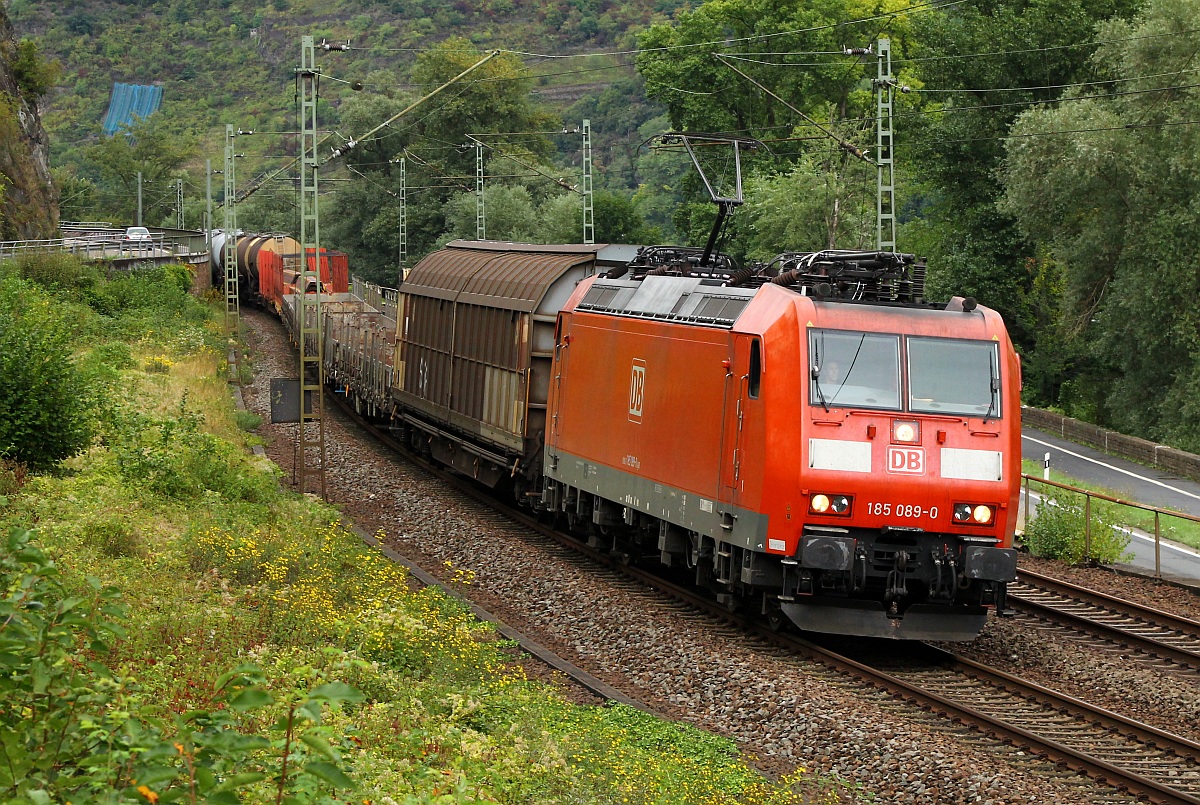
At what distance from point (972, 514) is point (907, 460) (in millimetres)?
812

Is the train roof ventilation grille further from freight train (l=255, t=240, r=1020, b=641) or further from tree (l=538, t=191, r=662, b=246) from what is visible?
tree (l=538, t=191, r=662, b=246)

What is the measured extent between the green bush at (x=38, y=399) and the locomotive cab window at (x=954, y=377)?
970 centimetres

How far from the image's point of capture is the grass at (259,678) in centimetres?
507

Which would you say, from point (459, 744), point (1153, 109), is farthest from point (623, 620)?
point (1153, 109)

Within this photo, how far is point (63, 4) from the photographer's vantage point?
541 feet

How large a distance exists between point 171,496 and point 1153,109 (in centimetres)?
2928

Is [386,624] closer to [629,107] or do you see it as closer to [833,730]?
[833,730]

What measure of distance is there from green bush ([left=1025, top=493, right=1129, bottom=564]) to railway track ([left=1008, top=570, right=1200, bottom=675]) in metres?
1.80

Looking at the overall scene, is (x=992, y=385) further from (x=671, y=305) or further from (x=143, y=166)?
(x=143, y=166)

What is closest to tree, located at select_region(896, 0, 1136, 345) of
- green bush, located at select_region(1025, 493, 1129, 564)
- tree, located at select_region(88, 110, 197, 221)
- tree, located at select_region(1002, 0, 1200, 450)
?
tree, located at select_region(1002, 0, 1200, 450)

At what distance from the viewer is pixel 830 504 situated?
40.1 feet

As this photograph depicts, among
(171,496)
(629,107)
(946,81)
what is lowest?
(171,496)

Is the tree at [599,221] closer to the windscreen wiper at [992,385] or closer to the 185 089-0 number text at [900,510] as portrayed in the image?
the windscreen wiper at [992,385]

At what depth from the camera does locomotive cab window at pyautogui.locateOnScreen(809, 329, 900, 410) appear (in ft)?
40.6
